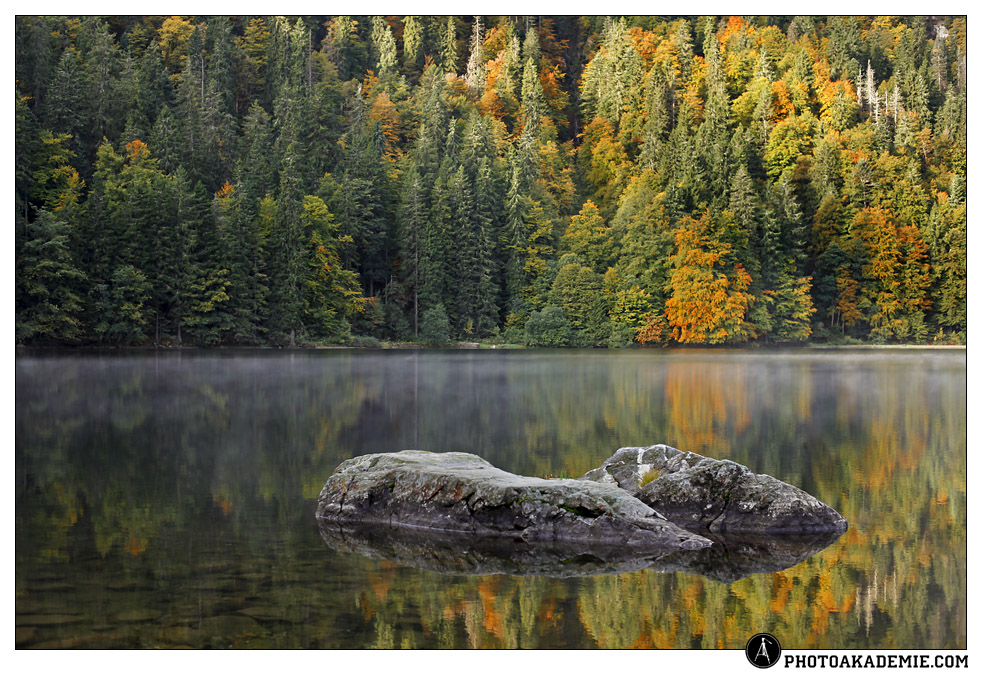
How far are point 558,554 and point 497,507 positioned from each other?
0.63 metres

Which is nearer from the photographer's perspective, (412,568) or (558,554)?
(412,568)

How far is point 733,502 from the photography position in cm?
651

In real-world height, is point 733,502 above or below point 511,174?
below

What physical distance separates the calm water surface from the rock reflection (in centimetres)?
14

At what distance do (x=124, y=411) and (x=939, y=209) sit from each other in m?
31.2

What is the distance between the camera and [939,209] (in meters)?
34.8

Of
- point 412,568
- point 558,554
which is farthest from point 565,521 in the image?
point 412,568

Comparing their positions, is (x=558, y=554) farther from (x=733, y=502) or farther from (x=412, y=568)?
(x=733, y=502)

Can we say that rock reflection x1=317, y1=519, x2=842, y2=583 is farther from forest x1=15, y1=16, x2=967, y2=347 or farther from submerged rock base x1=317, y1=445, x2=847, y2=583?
forest x1=15, y1=16, x2=967, y2=347
